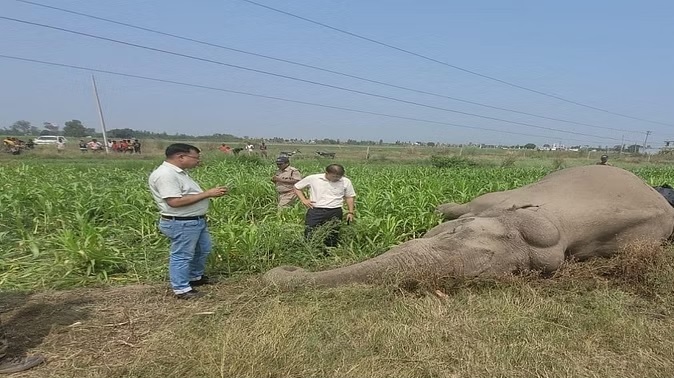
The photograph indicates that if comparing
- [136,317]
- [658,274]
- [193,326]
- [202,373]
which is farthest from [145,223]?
[658,274]

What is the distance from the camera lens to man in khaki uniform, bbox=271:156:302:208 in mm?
6047

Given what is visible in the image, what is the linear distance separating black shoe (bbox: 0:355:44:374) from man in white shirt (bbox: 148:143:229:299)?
1.05 m

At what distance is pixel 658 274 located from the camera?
3.61m

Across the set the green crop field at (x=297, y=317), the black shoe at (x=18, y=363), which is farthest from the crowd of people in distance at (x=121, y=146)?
the black shoe at (x=18, y=363)

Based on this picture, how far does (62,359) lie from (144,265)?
1.59 m

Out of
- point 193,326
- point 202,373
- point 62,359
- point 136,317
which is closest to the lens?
point 202,373

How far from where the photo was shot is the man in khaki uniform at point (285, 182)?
6.05 meters

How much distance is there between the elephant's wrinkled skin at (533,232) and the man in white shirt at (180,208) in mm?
654

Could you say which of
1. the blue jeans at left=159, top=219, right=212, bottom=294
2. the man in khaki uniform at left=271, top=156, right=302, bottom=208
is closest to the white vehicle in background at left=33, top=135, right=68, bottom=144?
the man in khaki uniform at left=271, top=156, right=302, bottom=208

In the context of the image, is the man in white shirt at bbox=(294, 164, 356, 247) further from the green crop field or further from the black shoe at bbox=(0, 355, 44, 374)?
the black shoe at bbox=(0, 355, 44, 374)

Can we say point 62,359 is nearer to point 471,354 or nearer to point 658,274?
point 471,354

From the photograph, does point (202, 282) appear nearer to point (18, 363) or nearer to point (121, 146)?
point (18, 363)

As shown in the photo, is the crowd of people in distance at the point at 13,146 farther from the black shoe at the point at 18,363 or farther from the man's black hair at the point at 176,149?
the black shoe at the point at 18,363

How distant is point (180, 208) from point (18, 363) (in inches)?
54.1
